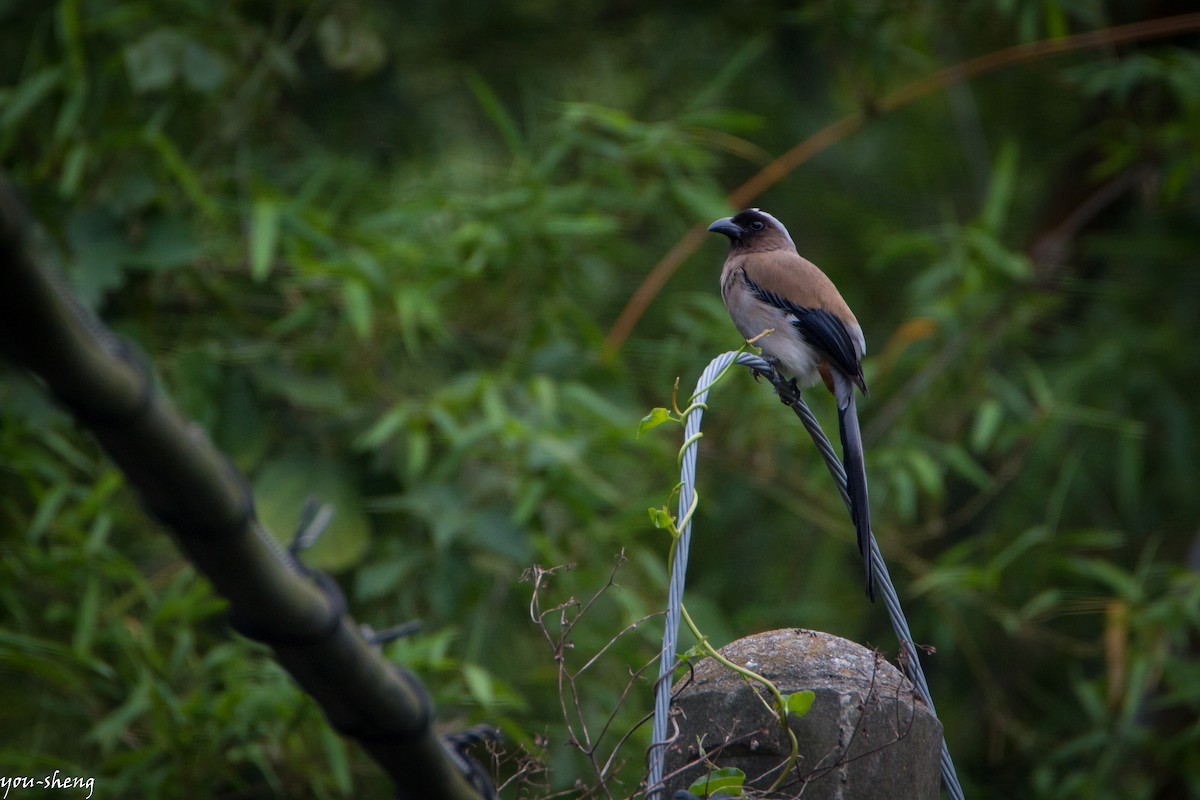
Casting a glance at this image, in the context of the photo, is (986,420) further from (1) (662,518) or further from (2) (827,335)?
(1) (662,518)

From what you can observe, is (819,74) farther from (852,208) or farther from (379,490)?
(379,490)

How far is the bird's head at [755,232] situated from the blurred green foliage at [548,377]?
635 mm

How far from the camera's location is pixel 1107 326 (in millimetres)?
4859

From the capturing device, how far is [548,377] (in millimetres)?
3928

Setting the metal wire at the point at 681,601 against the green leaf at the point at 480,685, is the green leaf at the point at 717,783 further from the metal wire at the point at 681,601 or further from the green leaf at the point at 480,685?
the green leaf at the point at 480,685

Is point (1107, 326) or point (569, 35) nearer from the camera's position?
point (1107, 326)

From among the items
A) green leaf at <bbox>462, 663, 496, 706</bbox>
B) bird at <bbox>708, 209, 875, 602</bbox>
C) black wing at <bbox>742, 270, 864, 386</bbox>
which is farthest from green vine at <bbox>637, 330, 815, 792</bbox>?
green leaf at <bbox>462, 663, 496, 706</bbox>

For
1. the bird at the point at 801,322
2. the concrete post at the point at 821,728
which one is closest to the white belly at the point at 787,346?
the bird at the point at 801,322

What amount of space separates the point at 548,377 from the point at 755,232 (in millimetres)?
878

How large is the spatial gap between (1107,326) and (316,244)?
10.6 ft

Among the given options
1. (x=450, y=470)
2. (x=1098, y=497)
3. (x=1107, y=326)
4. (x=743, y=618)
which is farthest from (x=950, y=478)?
(x=450, y=470)

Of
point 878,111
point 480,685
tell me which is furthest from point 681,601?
point 878,111

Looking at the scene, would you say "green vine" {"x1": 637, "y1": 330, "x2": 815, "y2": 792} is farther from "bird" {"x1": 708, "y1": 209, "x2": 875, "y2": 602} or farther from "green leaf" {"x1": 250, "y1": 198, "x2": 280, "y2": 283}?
"green leaf" {"x1": 250, "y1": 198, "x2": 280, "y2": 283}

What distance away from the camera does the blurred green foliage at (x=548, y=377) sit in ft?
11.8
